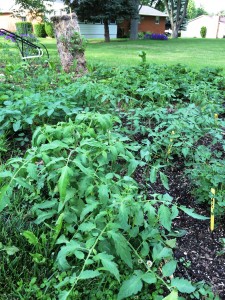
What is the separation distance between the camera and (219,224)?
2.29 meters

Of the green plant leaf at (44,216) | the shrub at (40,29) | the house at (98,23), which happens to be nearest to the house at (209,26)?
the house at (98,23)

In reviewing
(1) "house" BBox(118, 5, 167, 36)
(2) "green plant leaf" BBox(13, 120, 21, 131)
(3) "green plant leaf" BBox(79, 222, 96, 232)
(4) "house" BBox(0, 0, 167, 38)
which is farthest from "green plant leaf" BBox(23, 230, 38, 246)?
(1) "house" BBox(118, 5, 167, 36)

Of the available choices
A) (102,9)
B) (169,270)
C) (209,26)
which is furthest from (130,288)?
(209,26)

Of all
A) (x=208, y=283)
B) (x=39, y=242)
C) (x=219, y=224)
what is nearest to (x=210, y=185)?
(x=219, y=224)

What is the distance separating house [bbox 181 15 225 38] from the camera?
2292 inches

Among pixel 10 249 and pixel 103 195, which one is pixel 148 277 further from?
pixel 10 249

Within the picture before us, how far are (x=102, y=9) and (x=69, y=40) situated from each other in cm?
1413

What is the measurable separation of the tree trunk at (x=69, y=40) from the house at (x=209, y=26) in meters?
55.2

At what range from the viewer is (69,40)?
675 cm

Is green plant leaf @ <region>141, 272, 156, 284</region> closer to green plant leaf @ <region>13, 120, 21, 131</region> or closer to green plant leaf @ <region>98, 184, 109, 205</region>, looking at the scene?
green plant leaf @ <region>98, 184, 109, 205</region>

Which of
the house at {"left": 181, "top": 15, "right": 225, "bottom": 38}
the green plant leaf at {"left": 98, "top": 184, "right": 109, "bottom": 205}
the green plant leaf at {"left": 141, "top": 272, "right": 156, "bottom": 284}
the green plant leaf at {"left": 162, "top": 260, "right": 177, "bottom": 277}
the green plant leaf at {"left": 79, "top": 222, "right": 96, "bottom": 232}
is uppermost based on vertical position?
the green plant leaf at {"left": 98, "top": 184, "right": 109, "bottom": 205}

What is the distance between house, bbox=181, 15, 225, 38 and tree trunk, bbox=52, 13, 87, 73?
181 feet

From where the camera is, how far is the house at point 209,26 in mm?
58219

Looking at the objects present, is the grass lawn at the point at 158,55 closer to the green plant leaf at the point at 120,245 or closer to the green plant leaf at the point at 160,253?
the green plant leaf at the point at 160,253
